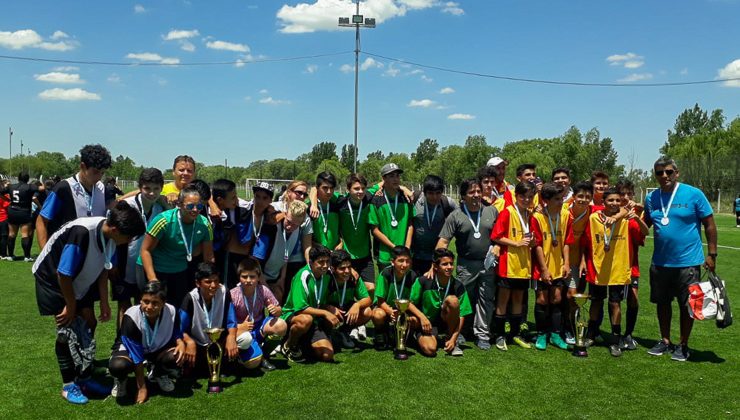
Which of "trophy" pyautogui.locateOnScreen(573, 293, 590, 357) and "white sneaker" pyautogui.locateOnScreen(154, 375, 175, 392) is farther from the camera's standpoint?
"trophy" pyautogui.locateOnScreen(573, 293, 590, 357)

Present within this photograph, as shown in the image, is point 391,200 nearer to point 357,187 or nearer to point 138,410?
point 357,187

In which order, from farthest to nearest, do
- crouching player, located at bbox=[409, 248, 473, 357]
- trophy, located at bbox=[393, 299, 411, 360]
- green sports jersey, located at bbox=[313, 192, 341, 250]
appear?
green sports jersey, located at bbox=[313, 192, 341, 250] → crouching player, located at bbox=[409, 248, 473, 357] → trophy, located at bbox=[393, 299, 411, 360]

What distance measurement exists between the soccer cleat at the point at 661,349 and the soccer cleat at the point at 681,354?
146 mm

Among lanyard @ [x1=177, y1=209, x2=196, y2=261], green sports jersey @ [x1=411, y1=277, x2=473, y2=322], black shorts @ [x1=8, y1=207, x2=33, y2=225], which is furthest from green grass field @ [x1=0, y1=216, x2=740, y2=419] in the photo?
black shorts @ [x1=8, y1=207, x2=33, y2=225]

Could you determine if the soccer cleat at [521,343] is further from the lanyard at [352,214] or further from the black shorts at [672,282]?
the lanyard at [352,214]

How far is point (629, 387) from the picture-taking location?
15.0ft

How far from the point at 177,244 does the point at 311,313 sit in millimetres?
1449

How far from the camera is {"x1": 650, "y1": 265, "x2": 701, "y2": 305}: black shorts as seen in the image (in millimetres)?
5242

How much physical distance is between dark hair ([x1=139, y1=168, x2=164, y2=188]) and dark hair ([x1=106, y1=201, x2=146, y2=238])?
3.10 feet

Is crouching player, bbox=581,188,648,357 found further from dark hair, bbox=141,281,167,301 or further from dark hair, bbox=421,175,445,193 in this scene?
dark hair, bbox=141,281,167,301

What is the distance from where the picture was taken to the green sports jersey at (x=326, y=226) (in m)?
5.87

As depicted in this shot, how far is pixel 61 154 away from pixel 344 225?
487 feet

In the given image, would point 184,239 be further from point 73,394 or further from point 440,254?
point 440,254

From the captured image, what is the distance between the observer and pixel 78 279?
157 inches
